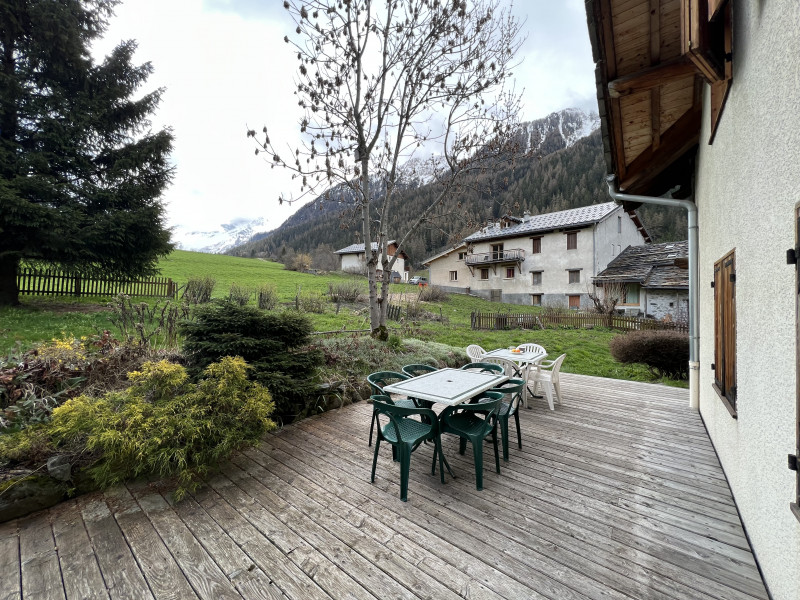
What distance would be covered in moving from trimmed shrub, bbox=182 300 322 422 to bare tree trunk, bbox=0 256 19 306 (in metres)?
8.61

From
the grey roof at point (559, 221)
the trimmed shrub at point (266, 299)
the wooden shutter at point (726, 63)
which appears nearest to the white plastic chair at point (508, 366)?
the wooden shutter at point (726, 63)

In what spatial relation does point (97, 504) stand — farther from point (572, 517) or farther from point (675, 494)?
point (675, 494)

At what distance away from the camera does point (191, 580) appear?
2.00 meters

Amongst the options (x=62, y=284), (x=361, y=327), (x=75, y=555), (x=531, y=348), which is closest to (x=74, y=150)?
(x=62, y=284)

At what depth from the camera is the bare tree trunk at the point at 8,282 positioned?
8.73 meters

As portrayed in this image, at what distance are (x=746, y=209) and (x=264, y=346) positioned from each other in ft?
15.9

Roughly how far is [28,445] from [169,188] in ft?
34.3

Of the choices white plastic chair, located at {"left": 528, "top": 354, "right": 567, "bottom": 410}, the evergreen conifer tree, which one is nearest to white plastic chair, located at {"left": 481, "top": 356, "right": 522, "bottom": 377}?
white plastic chair, located at {"left": 528, "top": 354, "right": 567, "bottom": 410}

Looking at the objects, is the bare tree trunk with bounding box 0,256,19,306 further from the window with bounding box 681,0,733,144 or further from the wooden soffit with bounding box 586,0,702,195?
the window with bounding box 681,0,733,144

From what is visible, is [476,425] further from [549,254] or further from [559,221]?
[559,221]

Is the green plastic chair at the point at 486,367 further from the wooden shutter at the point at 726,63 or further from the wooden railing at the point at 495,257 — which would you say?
the wooden railing at the point at 495,257

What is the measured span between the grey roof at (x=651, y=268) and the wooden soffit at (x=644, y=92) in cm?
1488

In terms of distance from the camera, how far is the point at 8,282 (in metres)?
8.86

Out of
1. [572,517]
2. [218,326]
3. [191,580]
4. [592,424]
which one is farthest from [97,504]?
[592,424]
